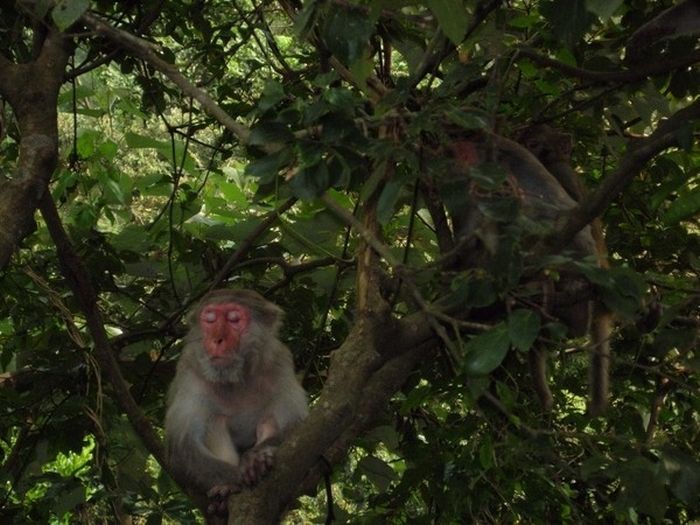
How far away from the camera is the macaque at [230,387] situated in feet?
14.8

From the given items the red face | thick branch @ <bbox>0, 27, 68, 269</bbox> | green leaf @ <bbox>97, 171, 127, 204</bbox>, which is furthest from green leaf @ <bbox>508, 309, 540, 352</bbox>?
green leaf @ <bbox>97, 171, 127, 204</bbox>

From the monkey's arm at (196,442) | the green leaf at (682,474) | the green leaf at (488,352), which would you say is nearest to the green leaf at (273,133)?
the green leaf at (488,352)

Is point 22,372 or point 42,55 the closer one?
point 42,55

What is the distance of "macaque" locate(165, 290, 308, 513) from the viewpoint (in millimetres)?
4516

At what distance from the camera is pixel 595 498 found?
428 cm

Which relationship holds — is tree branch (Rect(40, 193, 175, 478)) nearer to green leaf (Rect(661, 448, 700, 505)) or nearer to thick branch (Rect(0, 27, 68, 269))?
thick branch (Rect(0, 27, 68, 269))

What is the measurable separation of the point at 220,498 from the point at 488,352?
192 cm

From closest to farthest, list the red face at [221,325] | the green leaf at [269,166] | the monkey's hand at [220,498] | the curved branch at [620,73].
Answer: the green leaf at [269,166] < the curved branch at [620,73] < the monkey's hand at [220,498] < the red face at [221,325]

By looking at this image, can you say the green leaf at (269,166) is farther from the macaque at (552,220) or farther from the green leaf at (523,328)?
the macaque at (552,220)

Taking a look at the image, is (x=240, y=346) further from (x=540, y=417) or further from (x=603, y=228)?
(x=603, y=228)

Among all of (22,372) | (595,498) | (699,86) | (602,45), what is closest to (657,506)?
(595,498)

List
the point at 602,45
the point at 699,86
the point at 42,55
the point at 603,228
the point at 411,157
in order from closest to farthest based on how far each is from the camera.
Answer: the point at 411,157
the point at 42,55
the point at 699,86
the point at 602,45
the point at 603,228

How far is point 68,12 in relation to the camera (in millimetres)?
2799

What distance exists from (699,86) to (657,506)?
2.00 metres
